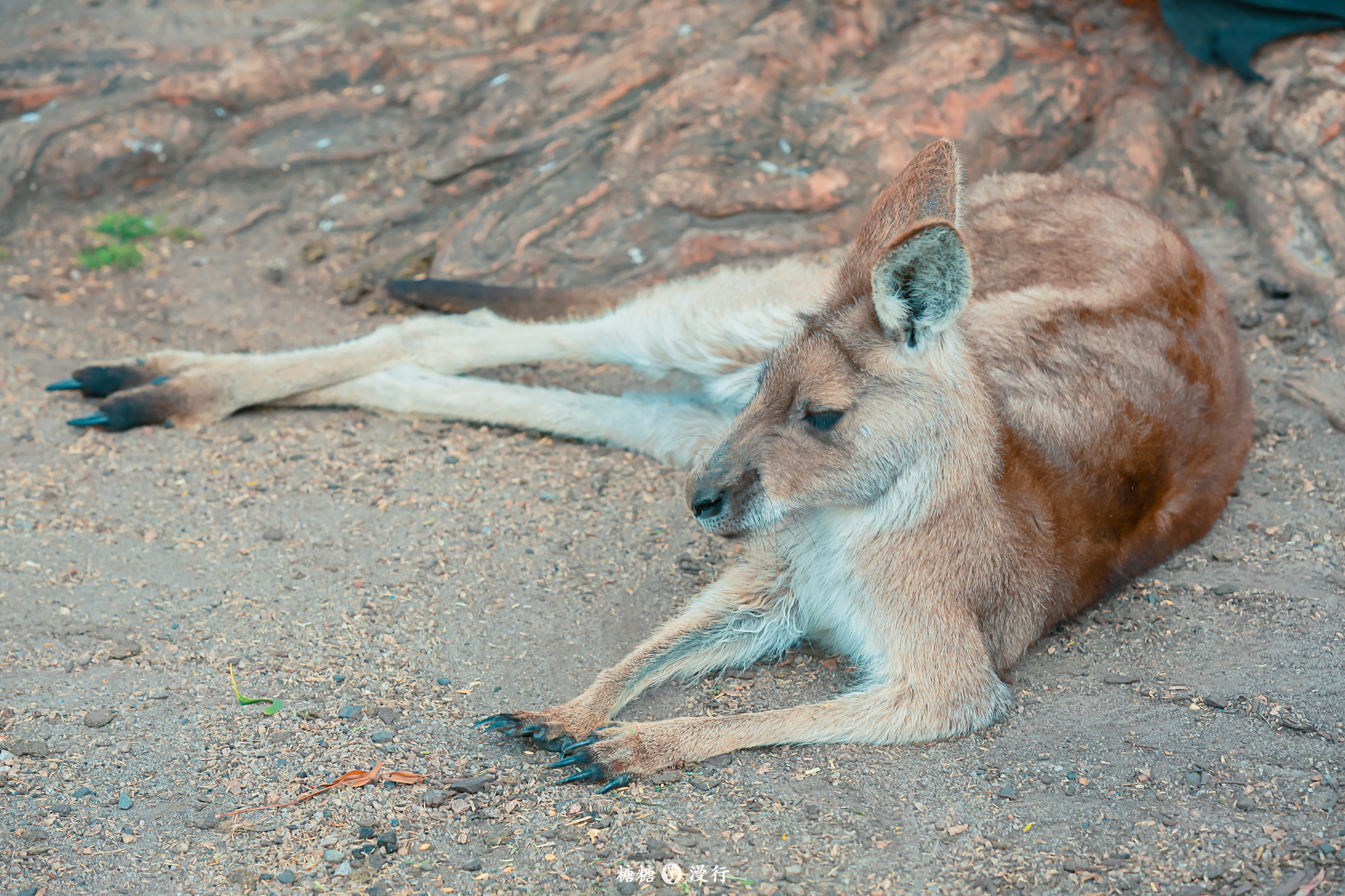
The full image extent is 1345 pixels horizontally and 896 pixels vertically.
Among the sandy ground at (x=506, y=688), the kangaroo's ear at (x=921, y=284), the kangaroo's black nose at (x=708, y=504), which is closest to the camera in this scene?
the sandy ground at (x=506, y=688)

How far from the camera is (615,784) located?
275cm

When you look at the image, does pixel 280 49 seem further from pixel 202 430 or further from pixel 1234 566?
pixel 1234 566

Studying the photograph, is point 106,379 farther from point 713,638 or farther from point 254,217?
point 713,638

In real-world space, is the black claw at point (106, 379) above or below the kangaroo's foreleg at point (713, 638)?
above

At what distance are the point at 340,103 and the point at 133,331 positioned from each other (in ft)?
6.08

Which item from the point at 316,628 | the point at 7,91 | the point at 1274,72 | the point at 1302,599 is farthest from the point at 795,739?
the point at 7,91

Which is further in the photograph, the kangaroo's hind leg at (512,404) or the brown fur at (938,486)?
the kangaroo's hind leg at (512,404)

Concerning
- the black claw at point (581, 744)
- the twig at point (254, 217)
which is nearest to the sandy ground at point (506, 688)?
the black claw at point (581, 744)

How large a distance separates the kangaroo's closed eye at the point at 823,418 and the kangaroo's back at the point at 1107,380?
57cm

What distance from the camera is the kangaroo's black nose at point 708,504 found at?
2.91 meters

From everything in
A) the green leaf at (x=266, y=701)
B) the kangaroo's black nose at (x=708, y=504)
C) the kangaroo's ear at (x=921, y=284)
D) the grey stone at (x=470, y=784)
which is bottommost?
the grey stone at (x=470, y=784)

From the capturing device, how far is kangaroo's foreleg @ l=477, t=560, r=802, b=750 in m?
3.10

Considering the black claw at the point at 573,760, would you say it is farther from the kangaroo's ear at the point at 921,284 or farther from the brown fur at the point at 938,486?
the kangaroo's ear at the point at 921,284

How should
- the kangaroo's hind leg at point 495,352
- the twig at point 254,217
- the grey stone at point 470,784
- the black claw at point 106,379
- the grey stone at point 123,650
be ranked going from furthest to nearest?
the twig at point 254,217 < the black claw at point 106,379 < the kangaroo's hind leg at point 495,352 < the grey stone at point 123,650 < the grey stone at point 470,784
